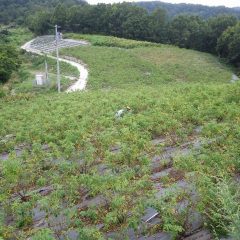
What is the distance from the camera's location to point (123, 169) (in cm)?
899

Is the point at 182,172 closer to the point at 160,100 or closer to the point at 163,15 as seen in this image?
the point at 160,100

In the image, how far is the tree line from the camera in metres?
54.0

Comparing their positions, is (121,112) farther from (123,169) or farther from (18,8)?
(18,8)

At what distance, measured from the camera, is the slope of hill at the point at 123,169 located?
6.77 metres

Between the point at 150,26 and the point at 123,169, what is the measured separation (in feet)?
173

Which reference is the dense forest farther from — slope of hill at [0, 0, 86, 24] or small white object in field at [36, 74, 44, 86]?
small white object in field at [36, 74, 44, 86]

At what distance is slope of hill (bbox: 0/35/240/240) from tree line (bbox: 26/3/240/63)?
38386mm

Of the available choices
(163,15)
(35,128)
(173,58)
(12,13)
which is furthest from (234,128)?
(12,13)

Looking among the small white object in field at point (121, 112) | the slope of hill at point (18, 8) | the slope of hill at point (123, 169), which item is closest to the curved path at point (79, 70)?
the slope of hill at point (123, 169)

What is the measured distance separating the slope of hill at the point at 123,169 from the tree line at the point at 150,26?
38386mm

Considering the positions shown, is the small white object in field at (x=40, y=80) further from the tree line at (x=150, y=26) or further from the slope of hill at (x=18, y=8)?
the slope of hill at (x=18, y=8)

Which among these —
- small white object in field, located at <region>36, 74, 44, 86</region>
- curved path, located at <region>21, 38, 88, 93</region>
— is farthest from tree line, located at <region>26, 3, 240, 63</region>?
small white object in field, located at <region>36, 74, 44, 86</region>

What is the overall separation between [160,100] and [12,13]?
8455cm

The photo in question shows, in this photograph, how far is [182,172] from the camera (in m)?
8.85
